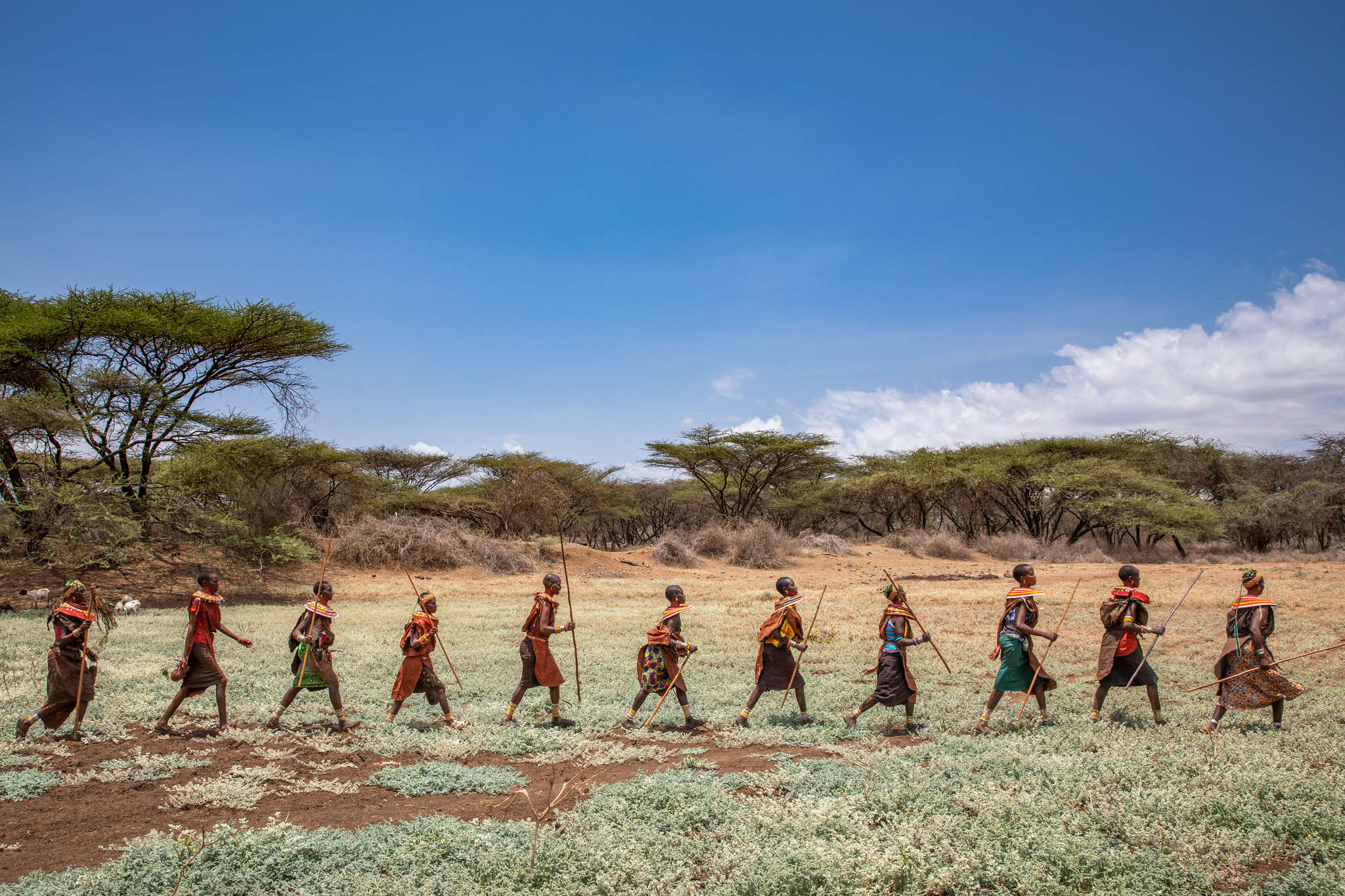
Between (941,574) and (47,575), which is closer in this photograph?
(47,575)

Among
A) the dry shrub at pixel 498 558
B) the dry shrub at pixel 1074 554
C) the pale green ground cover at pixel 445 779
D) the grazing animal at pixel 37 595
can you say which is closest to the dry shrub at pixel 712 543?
the dry shrub at pixel 498 558

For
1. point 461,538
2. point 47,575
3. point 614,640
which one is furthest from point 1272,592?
point 47,575

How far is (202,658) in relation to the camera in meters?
7.07

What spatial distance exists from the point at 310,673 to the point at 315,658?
19 centimetres

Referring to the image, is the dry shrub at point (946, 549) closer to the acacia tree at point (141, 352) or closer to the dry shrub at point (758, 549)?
the dry shrub at point (758, 549)

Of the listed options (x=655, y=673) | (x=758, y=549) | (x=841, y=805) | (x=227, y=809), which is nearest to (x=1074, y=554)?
(x=758, y=549)

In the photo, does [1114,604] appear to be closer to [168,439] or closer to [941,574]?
[941,574]

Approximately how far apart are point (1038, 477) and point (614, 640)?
26.9 meters

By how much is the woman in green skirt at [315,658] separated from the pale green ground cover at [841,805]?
0.97 feet

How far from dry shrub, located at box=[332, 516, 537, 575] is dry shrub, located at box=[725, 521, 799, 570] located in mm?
8633

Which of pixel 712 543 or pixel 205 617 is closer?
pixel 205 617

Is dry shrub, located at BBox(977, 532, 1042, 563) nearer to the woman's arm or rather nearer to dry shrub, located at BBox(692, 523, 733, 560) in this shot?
dry shrub, located at BBox(692, 523, 733, 560)

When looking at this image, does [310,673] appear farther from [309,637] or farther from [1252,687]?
[1252,687]

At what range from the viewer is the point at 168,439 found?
19484 mm
